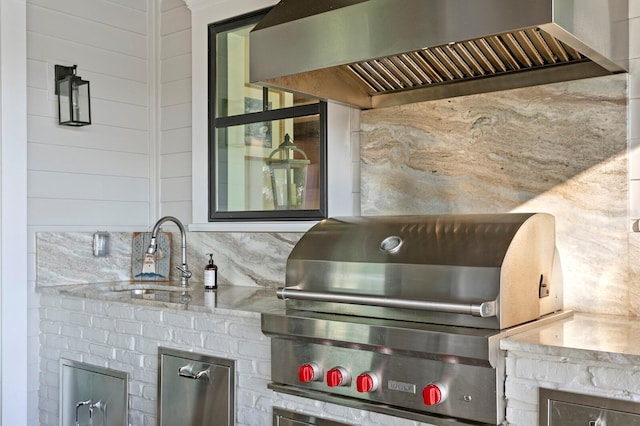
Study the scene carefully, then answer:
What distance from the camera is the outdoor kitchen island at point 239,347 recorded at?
1.68 metres

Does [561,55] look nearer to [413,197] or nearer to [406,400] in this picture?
[413,197]

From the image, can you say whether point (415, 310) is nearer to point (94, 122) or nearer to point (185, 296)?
point (185, 296)

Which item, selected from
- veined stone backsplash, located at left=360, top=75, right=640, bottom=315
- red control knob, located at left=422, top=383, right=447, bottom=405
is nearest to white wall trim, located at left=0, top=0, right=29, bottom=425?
veined stone backsplash, located at left=360, top=75, right=640, bottom=315

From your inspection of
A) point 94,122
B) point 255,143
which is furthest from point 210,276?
point 94,122

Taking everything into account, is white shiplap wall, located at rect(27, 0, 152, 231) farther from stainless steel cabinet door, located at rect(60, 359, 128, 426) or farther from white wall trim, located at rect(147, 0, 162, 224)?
stainless steel cabinet door, located at rect(60, 359, 128, 426)

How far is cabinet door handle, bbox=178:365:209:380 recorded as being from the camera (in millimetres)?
2535

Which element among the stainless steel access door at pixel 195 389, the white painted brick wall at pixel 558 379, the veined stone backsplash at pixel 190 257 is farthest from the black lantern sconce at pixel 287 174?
the white painted brick wall at pixel 558 379

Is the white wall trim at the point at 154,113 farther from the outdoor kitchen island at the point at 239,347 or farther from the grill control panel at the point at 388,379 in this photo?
the grill control panel at the point at 388,379

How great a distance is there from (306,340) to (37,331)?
1803mm

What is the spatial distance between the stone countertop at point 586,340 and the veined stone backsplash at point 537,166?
→ 8.9 inches

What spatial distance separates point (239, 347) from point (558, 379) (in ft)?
3.78

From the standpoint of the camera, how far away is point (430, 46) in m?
1.95

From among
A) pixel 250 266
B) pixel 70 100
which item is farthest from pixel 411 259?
pixel 70 100

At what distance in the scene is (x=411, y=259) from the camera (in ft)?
6.72
